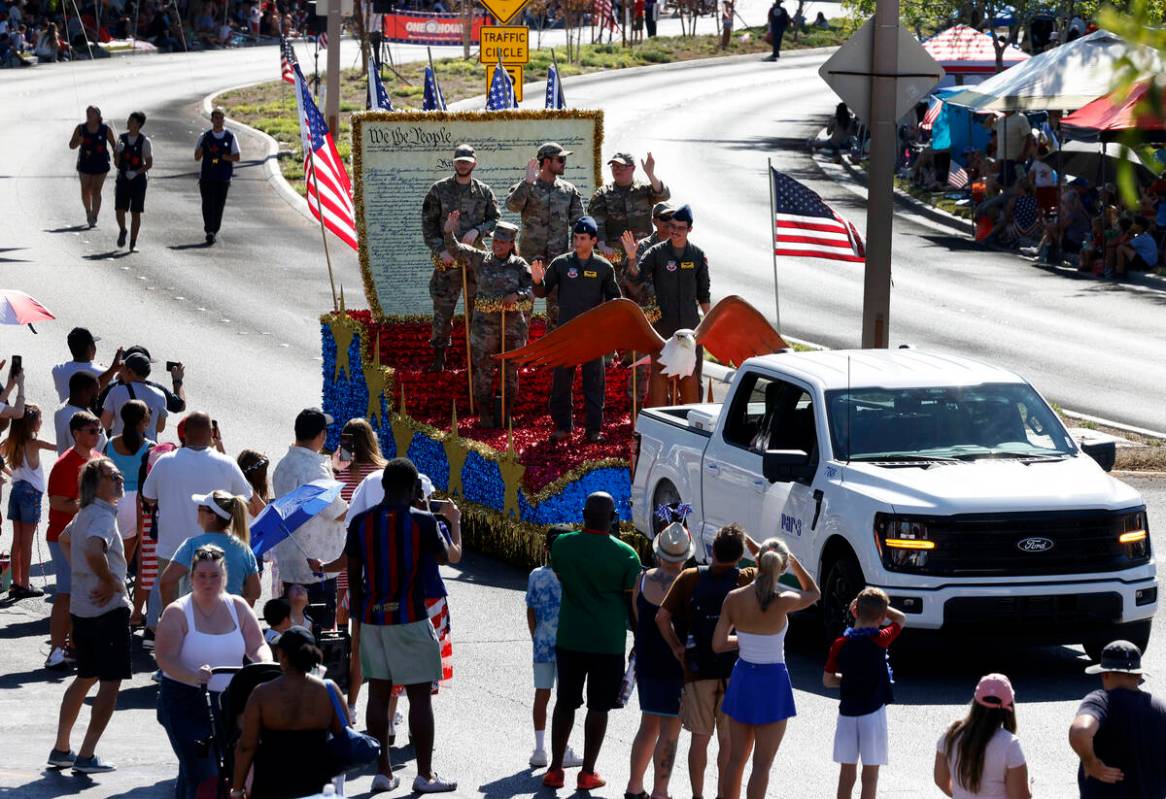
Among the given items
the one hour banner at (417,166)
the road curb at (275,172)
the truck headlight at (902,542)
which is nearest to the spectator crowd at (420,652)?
the truck headlight at (902,542)

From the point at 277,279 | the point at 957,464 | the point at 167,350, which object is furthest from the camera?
the point at 277,279

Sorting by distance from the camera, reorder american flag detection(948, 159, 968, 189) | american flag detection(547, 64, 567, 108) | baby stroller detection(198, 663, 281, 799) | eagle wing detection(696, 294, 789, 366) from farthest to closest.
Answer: american flag detection(948, 159, 968, 189)
american flag detection(547, 64, 567, 108)
eagle wing detection(696, 294, 789, 366)
baby stroller detection(198, 663, 281, 799)

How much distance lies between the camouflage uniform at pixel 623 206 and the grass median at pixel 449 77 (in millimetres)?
15079

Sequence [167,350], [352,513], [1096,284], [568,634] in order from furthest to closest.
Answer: [1096,284] → [167,350] → [352,513] → [568,634]

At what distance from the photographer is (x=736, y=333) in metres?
15.8

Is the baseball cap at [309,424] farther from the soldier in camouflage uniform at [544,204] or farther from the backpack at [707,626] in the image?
the soldier in camouflage uniform at [544,204]

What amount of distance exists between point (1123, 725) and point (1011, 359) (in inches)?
662

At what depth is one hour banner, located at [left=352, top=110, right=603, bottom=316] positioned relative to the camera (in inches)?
754

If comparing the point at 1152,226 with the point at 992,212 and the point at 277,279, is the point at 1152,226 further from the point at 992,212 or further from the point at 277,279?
the point at 277,279

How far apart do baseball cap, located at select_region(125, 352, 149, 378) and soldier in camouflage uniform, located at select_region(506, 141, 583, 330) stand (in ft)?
16.0

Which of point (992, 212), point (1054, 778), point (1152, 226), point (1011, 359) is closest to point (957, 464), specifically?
point (1054, 778)

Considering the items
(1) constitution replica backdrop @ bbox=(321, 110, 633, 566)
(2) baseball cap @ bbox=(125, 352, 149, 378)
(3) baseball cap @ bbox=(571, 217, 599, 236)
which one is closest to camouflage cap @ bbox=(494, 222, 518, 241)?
(3) baseball cap @ bbox=(571, 217, 599, 236)

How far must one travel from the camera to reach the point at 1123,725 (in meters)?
7.98

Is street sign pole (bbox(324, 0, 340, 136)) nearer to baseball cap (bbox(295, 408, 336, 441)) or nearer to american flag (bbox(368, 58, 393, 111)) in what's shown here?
american flag (bbox(368, 58, 393, 111))
